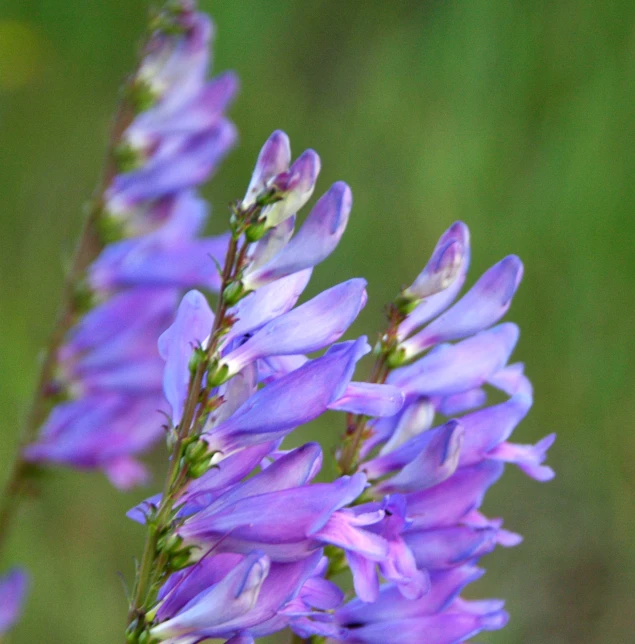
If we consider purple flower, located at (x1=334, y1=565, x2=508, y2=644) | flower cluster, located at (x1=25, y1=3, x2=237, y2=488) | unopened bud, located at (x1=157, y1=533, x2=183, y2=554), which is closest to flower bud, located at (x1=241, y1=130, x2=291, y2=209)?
unopened bud, located at (x1=157, y1=533, x2=183, y2=554)

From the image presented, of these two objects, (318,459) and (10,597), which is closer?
(318,459)

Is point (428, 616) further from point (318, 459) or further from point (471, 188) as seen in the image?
point (471, 188)

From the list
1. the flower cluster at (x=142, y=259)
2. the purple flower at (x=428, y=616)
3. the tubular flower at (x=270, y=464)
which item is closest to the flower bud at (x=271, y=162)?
the tubular flower at (x=270, y=464)

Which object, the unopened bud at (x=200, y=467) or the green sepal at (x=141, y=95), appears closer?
the unopened bud at (x=200, y=467)

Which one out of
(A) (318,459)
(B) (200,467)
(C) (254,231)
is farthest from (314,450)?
(C) (254,231)

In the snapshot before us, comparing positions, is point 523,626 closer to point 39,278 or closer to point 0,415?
point 0,415

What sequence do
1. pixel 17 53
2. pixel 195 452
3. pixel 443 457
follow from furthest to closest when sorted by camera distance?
pixel 17 53
pixel 443 457
pixel 195 452

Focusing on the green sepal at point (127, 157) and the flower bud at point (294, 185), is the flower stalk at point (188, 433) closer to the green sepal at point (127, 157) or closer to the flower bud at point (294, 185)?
the flower bud at point (294, 185)
